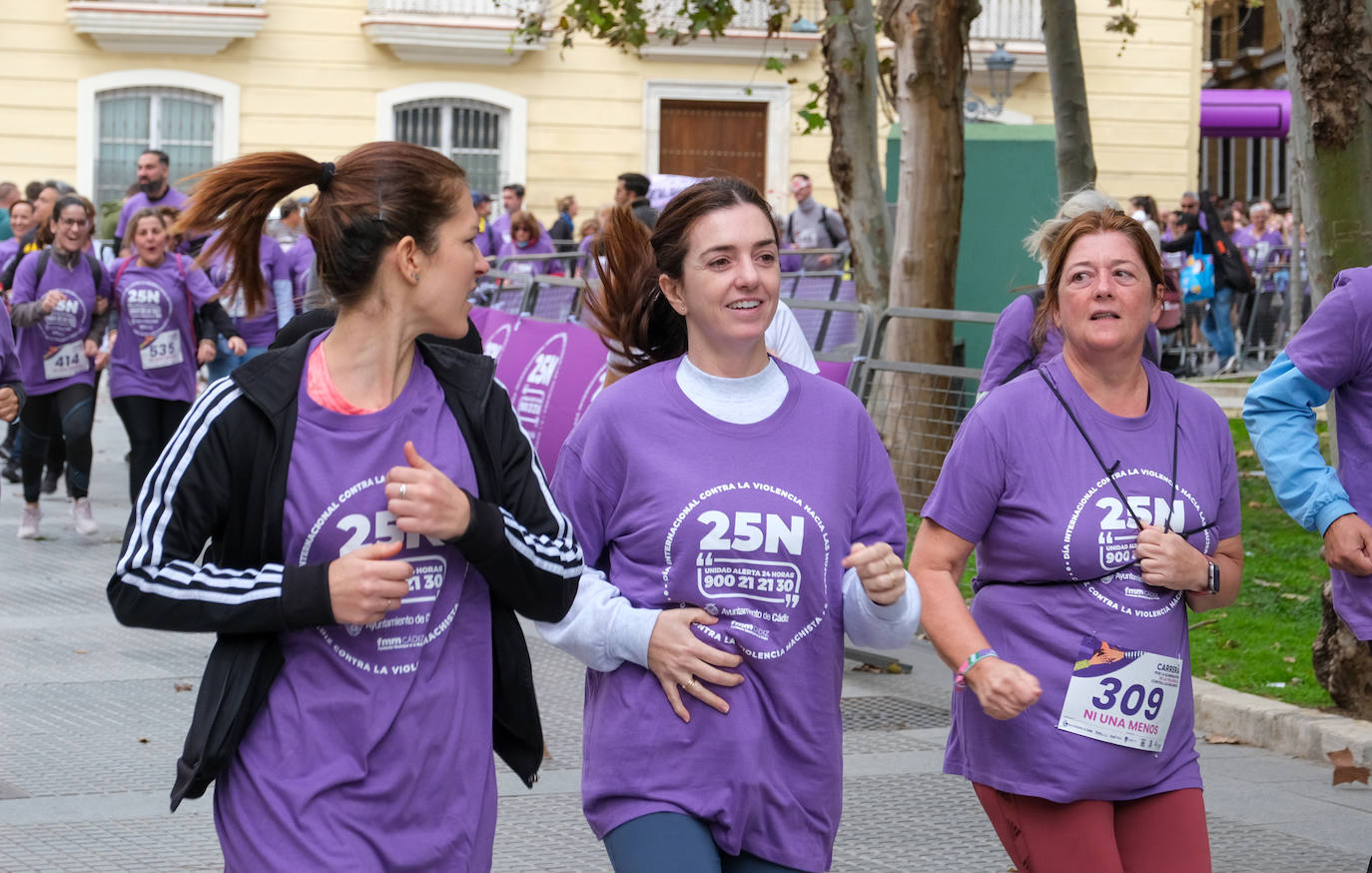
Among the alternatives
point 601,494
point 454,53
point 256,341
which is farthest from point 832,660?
point 454,53

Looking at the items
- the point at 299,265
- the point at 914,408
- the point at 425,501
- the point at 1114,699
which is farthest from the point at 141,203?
the point at 425,501

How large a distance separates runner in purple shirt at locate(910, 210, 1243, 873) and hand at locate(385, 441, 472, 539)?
110 cm

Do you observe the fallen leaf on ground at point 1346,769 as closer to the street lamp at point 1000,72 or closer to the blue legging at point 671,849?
the blue legging at point 671,849

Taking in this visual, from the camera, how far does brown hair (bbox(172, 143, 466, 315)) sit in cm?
305

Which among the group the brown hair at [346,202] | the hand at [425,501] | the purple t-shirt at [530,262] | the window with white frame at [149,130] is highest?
the window with white frame at [149,130]

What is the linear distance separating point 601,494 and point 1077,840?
1095 mm

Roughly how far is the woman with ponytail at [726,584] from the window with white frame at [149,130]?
2692 cm

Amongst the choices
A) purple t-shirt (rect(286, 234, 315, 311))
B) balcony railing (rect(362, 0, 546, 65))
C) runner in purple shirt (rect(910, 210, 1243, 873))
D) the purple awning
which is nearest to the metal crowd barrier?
runner in purple shirt (rect(910, 210, 1243, 873))

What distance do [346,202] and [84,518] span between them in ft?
31.6

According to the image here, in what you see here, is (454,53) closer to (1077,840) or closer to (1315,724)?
(1315,724)

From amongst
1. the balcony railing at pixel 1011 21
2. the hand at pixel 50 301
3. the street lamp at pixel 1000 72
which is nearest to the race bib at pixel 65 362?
the hand at pixel 50 301

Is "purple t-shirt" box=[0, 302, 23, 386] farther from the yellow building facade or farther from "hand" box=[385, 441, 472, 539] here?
the yellow building facade

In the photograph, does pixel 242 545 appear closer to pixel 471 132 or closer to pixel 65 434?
pixel 65 434

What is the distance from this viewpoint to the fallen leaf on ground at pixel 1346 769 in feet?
21.3
